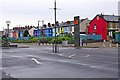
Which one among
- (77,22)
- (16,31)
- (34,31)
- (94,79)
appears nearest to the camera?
(94,79)

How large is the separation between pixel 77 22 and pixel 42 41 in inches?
1185

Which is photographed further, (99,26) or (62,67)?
(99,26)

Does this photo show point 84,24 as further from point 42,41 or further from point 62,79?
point 62,79

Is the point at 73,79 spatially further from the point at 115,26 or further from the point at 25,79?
the point at 115,26

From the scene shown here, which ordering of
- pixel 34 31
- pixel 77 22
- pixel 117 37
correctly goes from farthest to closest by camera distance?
pixel 34 31 → pixel 117 37 → pixel 77 22

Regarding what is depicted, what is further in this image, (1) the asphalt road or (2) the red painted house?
(2) the red painted house

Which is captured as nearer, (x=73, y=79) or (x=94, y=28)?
(x=73, y=79)

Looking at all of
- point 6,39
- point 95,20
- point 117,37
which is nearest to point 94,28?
point 95,20

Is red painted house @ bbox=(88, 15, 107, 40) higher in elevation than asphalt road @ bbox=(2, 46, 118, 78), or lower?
higher

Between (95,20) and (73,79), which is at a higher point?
(95,20)

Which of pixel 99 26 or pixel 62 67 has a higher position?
pixel 99 26

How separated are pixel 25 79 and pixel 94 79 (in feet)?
8.72

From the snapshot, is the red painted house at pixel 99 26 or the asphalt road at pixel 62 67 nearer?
the asphalt road at pixel 62 67

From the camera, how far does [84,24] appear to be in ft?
348
